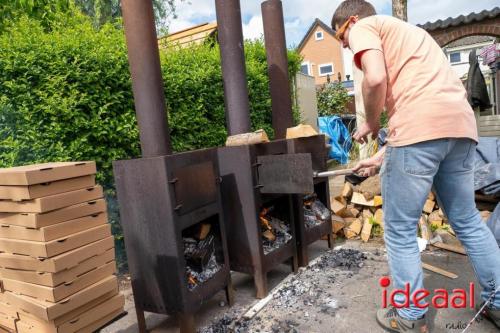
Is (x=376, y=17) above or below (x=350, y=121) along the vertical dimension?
above

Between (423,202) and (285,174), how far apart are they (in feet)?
→ 3.50

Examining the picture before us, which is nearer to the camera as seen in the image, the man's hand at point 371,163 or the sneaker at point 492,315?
the sneaker at point 492,315

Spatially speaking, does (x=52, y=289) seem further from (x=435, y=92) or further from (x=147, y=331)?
(x=435, y=92)

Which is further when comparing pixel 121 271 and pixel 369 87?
pixel 121 271

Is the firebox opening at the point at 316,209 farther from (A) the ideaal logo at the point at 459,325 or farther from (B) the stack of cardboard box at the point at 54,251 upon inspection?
(B) the stack of cardboard box at the point at 54,251

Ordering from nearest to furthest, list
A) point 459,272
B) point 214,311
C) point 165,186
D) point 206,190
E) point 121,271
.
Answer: point 165,186 < point 206,190 < point 214,311 < point 459,272 < point 121,271

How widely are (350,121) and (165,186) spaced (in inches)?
367

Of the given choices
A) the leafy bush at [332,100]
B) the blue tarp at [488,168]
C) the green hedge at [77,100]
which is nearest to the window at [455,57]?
the leafy bush at [332,100]

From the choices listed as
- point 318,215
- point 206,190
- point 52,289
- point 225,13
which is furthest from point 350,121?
point 52,289

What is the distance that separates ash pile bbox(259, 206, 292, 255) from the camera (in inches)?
129

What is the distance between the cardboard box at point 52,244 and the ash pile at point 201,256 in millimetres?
647

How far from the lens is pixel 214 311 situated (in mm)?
2902

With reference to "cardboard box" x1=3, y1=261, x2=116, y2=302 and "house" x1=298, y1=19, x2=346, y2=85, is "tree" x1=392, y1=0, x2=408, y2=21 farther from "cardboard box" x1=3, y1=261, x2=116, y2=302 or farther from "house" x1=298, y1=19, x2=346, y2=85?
"house" x1=298, y1=19, x2=346, y2=85

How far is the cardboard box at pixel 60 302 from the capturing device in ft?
6.53
